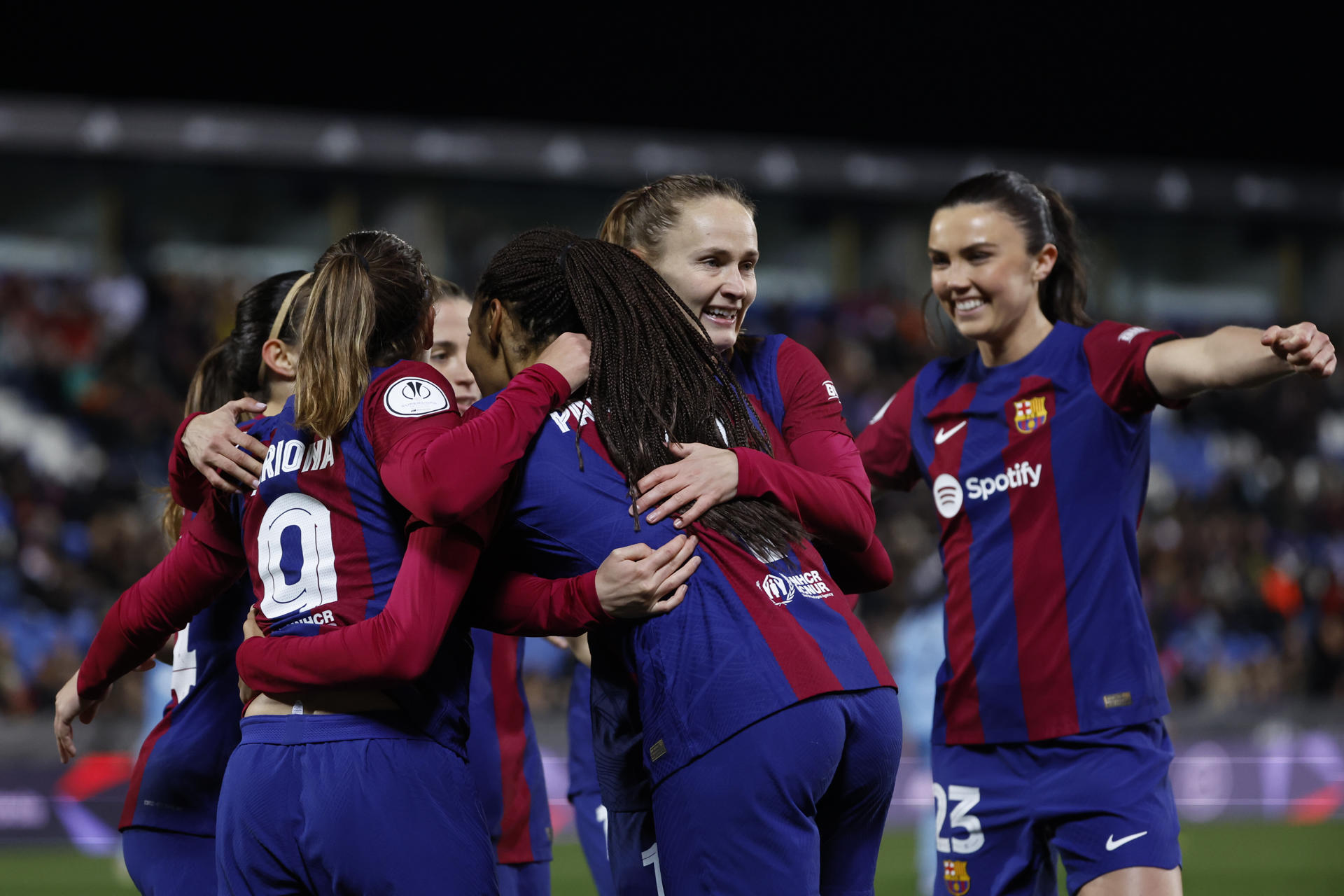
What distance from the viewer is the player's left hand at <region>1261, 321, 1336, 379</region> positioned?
2.98 meters

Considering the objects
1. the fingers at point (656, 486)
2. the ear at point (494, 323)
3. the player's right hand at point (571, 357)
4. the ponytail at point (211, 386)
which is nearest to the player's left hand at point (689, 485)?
the fingers at point (656, 486)

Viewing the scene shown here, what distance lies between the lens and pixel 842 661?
8.56ft

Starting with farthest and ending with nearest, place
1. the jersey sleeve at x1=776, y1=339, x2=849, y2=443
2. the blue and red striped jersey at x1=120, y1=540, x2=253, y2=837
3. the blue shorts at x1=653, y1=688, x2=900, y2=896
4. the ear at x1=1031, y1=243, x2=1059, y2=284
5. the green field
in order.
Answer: the green field, the ear at x1=1031, y1=243, x2=1059, y2=284, the blue and red striped jersey at x1=120, y1=540, x2=253, y2=837, the jersey sleeve at x1=776, y1=339, x2=849, y2=443, the blue shorts at x1=653, y1=688, x2=900, y2=896

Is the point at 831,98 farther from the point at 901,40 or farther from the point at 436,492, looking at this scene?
the point at 436,492

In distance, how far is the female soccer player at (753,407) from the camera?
8.82ft

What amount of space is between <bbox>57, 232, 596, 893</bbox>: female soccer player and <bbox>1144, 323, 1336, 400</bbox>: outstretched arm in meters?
1.54

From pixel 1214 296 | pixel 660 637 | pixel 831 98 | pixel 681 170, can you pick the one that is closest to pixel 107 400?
pixel 681 170

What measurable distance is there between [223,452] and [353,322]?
0.41 m

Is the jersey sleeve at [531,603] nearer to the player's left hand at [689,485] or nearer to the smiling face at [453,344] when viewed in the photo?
the player's left hand at [689,485]

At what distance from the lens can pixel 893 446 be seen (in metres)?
4.10

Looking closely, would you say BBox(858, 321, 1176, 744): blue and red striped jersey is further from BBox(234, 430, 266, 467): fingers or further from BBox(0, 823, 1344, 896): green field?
BBox(0, 823, 1344, 896): green field

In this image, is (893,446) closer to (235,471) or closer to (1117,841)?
(1117,841)

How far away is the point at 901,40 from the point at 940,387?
18283 mm

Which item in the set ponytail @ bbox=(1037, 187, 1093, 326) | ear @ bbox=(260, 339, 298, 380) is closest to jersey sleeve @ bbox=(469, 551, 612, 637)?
ear @ bbox=(260, 339, 298, 380)
